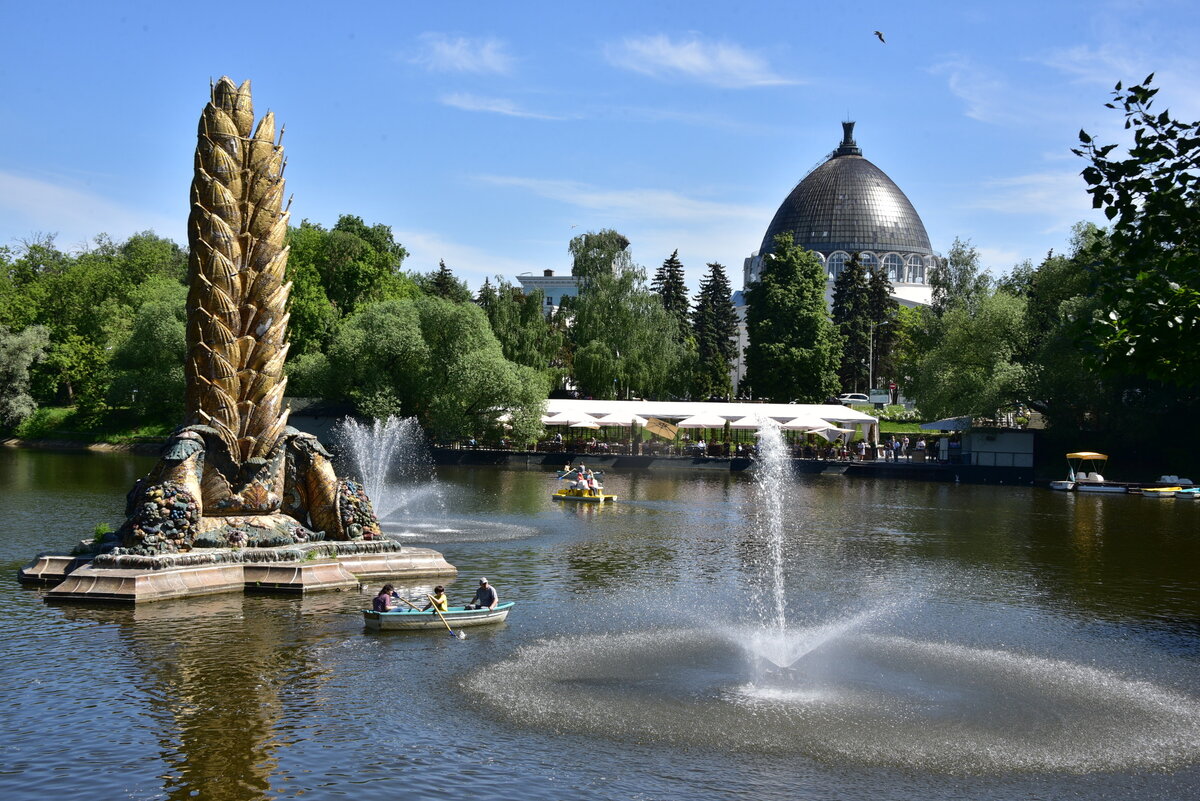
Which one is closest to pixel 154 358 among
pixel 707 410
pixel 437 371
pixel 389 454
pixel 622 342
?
pixel 389 454

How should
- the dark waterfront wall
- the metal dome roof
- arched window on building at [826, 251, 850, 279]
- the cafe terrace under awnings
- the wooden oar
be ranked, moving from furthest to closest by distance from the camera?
1. the metal dome roof
2. arched window on building at [826, 251, 850, 279]
3. the cafe terrace under awnings
4. the dark waterfront wall
5. the wooden oar

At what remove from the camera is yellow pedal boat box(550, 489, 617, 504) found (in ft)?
160

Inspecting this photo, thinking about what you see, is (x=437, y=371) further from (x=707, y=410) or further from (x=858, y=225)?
(x=858, y=225)

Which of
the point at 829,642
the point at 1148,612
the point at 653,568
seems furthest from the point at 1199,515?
the point at 829,642

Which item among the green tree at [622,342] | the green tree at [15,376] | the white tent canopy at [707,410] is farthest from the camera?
the green tree at [622,342]

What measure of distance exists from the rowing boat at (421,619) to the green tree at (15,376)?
232 feet

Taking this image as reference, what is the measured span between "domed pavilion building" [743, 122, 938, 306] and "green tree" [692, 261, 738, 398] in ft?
102

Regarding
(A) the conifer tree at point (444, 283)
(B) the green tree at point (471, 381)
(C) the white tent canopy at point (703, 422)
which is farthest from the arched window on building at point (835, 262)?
(B) the green tree at point (471, 381)

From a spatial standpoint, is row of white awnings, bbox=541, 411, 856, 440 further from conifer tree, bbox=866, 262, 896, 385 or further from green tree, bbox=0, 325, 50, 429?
conifer tree, bbox=866, 262, 896, 385

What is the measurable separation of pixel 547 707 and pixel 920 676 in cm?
687

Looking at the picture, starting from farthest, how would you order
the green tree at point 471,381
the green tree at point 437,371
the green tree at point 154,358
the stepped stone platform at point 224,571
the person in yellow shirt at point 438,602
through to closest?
the green tree at point 154,358, the green tree at point 437,371, the green tree at point 471,381, the stepped stone platform at point 224,571, the person in yellow shirt at point 438,602

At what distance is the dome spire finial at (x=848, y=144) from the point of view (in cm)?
18212

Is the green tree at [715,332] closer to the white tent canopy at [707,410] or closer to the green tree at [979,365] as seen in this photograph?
the white tent canopy at [707,410]

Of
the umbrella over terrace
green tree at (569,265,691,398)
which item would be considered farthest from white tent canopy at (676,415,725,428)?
green tree at (569,265,691,398)
